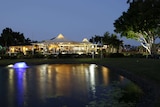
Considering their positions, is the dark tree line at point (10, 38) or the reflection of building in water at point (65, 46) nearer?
the reflection of building in water at point (65, 46)

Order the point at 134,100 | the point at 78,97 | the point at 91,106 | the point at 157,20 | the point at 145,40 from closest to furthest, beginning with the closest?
the point at 91,106
the point at 134,100
the point at 78,97
the point at 157,20
the point at 145,40

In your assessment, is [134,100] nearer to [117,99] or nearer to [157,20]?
[117,99]

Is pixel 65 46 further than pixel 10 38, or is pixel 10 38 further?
pixel 10 38

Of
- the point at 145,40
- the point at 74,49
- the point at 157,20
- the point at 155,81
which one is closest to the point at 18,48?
the point at 74,49

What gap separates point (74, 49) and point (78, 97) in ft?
162

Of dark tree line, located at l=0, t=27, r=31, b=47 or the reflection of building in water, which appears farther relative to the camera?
dark tree line, located at l=0, t=27, r=31, b=47

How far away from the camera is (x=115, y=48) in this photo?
77625 millimetres

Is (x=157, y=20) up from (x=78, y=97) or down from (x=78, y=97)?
up

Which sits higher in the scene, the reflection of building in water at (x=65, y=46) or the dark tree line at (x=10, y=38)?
the dark tree line at (x=10, y=38)

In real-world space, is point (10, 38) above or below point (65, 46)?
above

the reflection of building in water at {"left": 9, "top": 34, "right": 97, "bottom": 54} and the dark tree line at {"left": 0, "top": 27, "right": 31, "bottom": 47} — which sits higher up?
the dark tree line at {"left": 0, "top": 27, "right": 31, "bottom": 47}

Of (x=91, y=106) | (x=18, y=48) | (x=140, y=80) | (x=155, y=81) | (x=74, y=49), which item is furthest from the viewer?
(x=18, y=48)

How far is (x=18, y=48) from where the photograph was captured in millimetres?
76688

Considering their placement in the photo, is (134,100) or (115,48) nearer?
(134,100)
